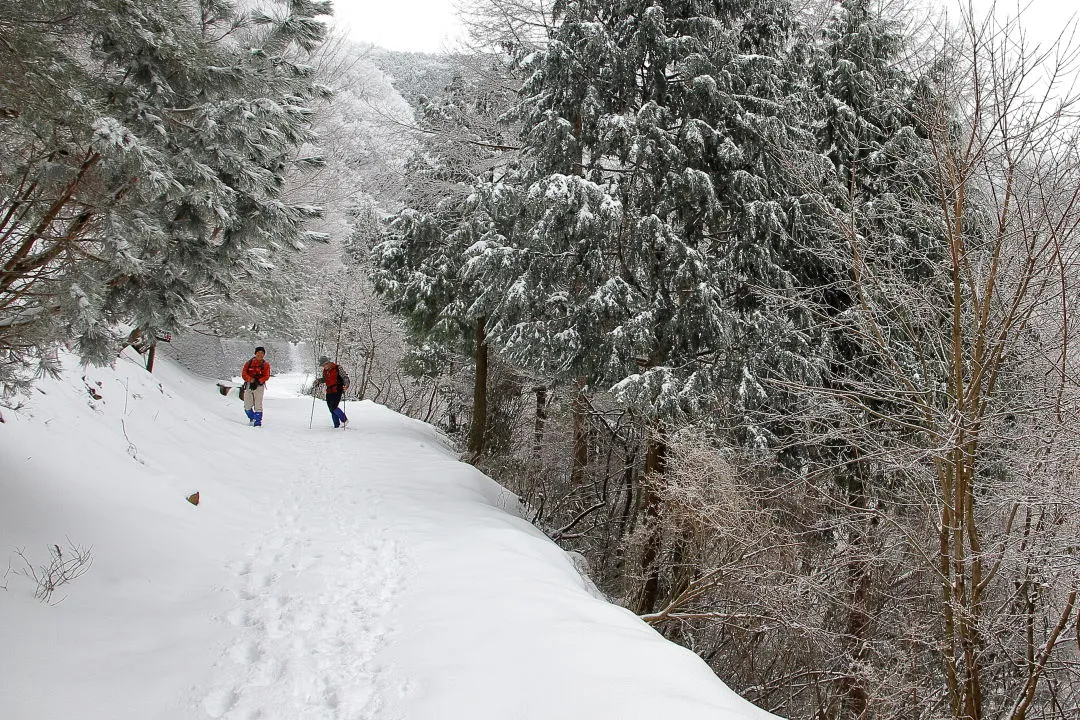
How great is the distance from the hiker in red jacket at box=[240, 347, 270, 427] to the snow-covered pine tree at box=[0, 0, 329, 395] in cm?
649

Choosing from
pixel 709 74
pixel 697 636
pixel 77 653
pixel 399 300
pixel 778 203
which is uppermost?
pixel 709 74

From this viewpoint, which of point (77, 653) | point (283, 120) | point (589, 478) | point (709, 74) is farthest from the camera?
point (589, 478)

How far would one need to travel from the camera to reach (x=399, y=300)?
13844 millimetres

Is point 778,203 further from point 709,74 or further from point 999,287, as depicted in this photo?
point 999,287

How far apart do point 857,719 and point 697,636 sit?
2.48 m

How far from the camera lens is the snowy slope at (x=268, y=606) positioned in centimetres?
336

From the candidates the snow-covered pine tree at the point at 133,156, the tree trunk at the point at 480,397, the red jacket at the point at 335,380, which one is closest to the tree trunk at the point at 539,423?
the tree trunk at the point at 480,397

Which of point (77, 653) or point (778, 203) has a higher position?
point (778, 203)

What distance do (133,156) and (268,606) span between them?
3.16 m

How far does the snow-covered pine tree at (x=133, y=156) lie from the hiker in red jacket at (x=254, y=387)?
21.3ft

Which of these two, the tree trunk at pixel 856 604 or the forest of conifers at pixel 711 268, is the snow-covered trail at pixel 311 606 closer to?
the forest of conifers at pixel 711 268

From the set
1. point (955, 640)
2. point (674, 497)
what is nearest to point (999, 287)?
point (955, 640)

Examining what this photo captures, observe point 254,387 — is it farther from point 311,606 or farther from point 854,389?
point 854,389

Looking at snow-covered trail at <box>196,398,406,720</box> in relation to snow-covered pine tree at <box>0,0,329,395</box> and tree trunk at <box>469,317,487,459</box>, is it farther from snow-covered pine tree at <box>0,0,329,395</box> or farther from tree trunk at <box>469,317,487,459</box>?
tree trunk at <box>469,317,487,459</box>
